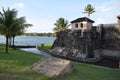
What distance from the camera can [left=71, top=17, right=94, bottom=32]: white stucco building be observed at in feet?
152

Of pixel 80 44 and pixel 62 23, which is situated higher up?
pixel 62 23

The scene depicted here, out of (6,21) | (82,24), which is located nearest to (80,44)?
(82,24)

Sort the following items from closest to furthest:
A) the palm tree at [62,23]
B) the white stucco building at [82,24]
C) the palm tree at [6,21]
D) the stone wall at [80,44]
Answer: the palm tree at [6,21]
the stone wall at [80,44]
the white stucco building at [82,24]
the palm tree at [62,23]

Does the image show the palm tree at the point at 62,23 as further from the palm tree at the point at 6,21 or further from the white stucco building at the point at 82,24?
Result: the palm tree at the point at 6,21

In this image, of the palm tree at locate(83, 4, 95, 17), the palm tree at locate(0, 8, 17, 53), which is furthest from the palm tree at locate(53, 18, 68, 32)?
the palm tree at locate(0, 8, 17, 53)

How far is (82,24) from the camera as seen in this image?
156ft

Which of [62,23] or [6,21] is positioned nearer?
[6,21]

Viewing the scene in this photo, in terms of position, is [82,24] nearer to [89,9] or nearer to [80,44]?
[80,44]

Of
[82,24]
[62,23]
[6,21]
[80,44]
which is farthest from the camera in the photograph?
[62,23]

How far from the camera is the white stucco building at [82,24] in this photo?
46.3 meters

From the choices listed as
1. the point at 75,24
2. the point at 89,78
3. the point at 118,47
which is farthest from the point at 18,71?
the point at 75,24

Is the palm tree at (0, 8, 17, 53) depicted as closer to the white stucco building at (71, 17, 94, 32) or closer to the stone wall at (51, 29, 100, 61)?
the stone wall at (51, 29, 100, 61)

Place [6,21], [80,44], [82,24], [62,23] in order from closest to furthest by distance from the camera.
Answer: [6,21] < [80,44] < [82,24] < [62,23]

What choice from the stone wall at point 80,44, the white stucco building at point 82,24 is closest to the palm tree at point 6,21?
the stone wall at point 80,44
